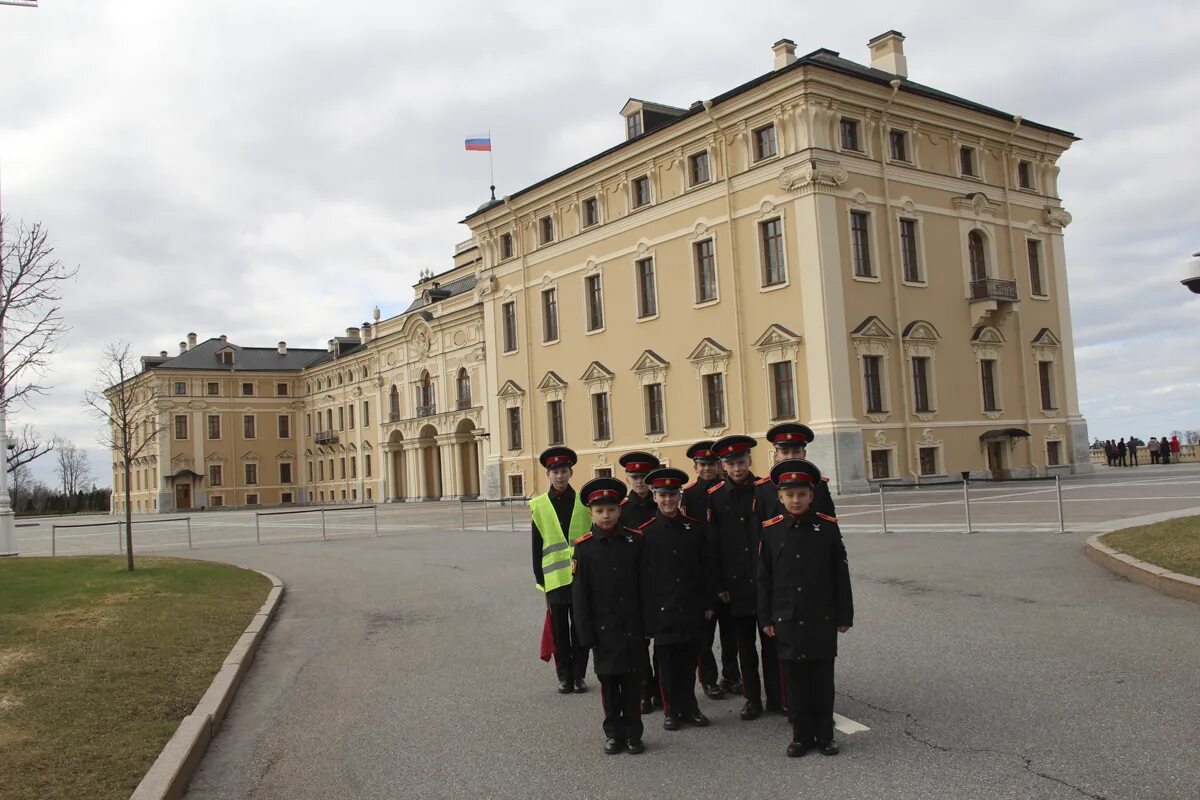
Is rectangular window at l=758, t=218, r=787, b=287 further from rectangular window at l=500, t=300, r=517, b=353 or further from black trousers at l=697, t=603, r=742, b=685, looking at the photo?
black trousers at l=697, t=603, r=742, b=685

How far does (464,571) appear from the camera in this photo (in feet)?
55.0

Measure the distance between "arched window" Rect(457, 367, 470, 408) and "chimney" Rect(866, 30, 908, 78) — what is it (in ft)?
Answer: 97.3

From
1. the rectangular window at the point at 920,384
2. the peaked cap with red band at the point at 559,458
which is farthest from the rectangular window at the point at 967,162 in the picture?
the peaked cap with red band at the point at 559,458

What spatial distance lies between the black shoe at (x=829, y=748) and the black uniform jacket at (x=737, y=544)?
1139 millimetres

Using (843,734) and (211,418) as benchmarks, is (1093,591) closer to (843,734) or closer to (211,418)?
(843,734)

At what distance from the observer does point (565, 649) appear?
308 inches

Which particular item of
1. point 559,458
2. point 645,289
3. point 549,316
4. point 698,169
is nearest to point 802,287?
point 698,169

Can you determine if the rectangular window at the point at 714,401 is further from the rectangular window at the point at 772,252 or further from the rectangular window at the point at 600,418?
the rectangular window at the point at 600,418

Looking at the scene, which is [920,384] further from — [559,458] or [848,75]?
[559,458]

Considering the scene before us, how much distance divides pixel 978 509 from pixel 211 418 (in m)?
76.8

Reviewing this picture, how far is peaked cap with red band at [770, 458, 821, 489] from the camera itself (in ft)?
19.4

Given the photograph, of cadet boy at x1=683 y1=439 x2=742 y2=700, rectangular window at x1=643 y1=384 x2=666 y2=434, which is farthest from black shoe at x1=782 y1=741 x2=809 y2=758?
rectangular window at x1=643 y1=384 x2=666 y2=434

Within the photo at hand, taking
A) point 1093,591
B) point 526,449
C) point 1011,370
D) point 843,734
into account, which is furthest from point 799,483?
point 526,449

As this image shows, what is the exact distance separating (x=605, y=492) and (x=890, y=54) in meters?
38.6
